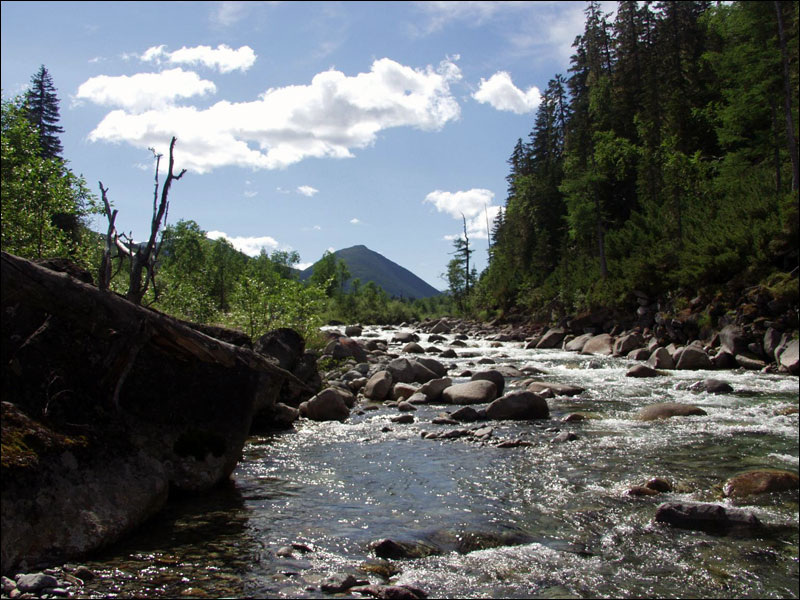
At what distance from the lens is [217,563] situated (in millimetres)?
4953

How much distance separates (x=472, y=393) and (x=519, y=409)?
2157 mm

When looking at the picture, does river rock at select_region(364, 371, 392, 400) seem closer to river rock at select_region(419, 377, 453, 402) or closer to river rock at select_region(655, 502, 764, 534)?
river rock at select_region(419, 377, 453, 402)

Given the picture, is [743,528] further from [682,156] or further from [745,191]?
[682,156]

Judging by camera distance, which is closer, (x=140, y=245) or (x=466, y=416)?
(x=140, y=245)

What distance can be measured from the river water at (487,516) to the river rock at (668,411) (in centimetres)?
28

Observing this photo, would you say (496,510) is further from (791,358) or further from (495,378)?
(791,358)

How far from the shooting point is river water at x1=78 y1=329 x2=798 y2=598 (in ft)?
15.8

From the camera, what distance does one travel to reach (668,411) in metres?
11.8

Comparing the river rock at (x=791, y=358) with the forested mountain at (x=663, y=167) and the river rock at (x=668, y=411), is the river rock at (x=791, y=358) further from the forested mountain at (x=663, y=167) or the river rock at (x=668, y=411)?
the river rock at (x=668, y=411)

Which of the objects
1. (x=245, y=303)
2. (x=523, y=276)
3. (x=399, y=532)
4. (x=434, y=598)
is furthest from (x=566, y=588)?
(x=523, y=276)

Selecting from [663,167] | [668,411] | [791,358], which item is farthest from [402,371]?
[663,167]

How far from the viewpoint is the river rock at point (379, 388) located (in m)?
15.6

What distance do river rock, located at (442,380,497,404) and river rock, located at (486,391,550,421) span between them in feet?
5.11

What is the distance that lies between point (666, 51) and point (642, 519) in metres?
54.3
